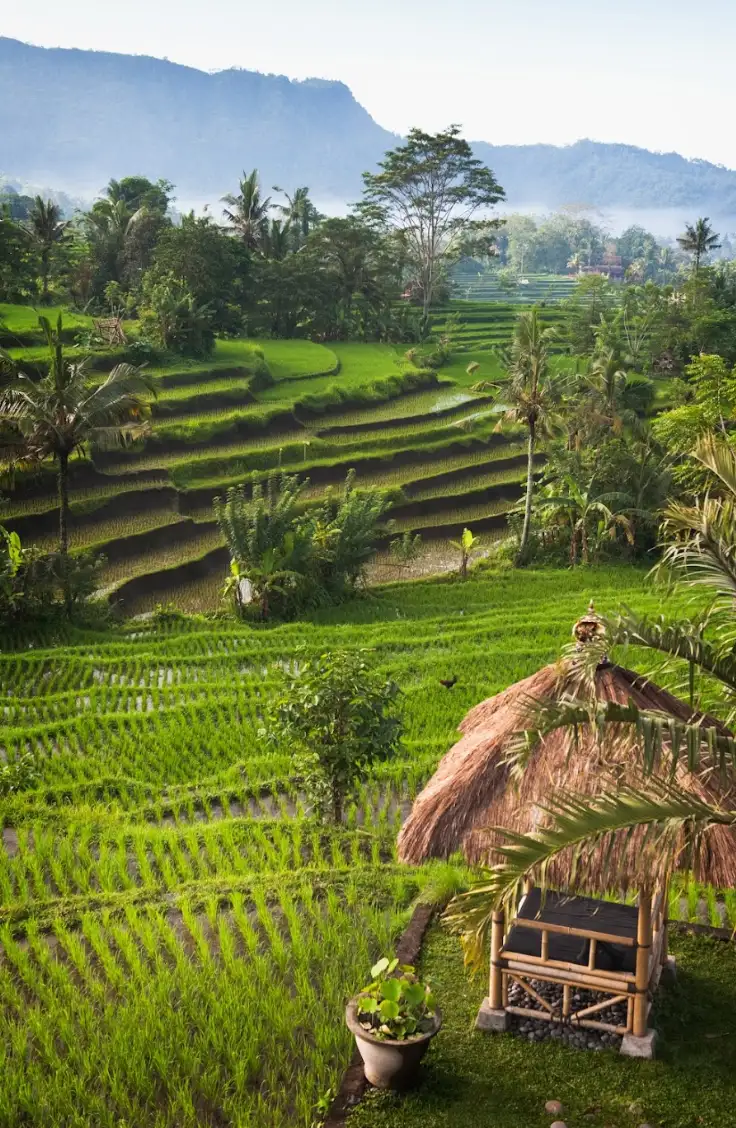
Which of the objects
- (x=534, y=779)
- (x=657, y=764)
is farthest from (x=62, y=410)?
(x=657, y=764)

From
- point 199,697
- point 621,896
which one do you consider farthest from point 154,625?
point 621,896

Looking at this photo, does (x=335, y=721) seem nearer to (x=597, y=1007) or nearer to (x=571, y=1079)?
(x=597, y=1007)

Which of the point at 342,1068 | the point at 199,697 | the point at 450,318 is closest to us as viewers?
the point at 342,1068

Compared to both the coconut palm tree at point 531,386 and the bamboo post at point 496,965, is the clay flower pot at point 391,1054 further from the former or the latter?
the coconut palm tree at point 531,386

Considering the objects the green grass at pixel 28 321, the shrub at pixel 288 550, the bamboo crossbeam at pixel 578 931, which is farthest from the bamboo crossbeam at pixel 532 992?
the green grass at pixel 28 321

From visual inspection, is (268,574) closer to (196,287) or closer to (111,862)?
(111,862)

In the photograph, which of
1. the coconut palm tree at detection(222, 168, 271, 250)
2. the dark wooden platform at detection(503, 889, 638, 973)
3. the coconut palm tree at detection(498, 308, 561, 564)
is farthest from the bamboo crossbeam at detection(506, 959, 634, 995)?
the coconut palm tree at detection(222, 168, 271, 250)
